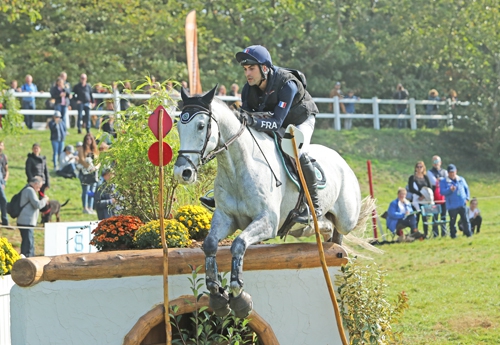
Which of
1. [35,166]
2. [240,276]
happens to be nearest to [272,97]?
[240,276]

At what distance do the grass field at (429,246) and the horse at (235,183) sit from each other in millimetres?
1378

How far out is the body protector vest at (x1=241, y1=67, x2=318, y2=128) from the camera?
25.5ft

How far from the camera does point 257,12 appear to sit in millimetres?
31828

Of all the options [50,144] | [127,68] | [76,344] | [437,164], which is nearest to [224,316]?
[76,344]

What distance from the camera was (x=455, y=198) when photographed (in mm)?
17359

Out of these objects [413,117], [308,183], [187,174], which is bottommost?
[308,183]

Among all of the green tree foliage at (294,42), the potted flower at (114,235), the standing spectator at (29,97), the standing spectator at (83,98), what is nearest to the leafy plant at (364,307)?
the potted flower at (114,235)

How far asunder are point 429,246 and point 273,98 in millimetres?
8747

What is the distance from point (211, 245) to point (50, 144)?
15.7 meters

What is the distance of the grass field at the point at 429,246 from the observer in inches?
403

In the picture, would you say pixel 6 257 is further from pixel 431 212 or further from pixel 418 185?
pixel 418 185

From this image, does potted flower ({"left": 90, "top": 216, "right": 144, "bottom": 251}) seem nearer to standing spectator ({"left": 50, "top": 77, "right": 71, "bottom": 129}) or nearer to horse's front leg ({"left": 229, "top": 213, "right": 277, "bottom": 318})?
horse's front leg ({"left": 229, "top": 213, "right": 277, "bottom": 318})

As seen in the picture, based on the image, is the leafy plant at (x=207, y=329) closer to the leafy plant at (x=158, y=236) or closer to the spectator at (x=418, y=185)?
the leafy plant at (x=158, y=236)

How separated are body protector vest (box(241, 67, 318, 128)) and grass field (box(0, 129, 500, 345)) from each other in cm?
165
